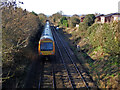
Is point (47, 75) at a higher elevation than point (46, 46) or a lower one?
lower

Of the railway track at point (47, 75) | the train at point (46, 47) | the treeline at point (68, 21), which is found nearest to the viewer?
the railway track at point (47, 75)

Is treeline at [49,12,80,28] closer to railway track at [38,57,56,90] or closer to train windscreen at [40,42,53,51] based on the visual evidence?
train windscreen at [40,42,53,51]

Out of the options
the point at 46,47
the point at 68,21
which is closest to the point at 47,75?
the point at 46,47

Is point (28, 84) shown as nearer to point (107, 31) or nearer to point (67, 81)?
point (67, 81)

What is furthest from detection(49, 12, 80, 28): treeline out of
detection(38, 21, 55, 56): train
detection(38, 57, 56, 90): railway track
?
detection(38, 57, 56, 90): railway track

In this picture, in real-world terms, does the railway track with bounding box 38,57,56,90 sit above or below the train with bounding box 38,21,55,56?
below

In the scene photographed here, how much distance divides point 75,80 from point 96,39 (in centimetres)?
824

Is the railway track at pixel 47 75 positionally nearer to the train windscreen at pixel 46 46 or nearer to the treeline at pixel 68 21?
the train windscreen at pixel 46 46

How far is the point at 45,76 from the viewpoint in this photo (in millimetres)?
10898

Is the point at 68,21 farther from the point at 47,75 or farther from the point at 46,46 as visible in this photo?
the point at 47,75

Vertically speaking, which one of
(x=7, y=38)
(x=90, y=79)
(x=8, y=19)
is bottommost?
(x=90, y=79)

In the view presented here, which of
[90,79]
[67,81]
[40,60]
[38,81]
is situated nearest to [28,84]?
[38,81]

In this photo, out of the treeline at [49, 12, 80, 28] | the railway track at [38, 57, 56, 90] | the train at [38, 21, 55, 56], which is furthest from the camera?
the treeline at [49, 12, 80, 28]

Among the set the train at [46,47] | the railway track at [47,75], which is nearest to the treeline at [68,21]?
the train at [46,47]
